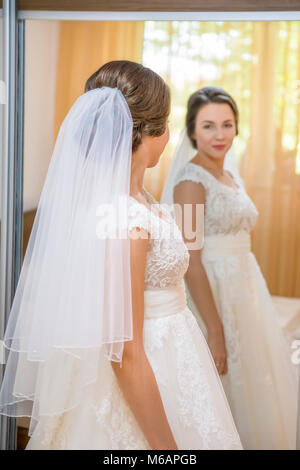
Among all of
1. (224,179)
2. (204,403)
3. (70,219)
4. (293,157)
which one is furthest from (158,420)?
(293,157)

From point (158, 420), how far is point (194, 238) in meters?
0.89

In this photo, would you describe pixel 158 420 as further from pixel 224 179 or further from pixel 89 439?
pixel 224 179

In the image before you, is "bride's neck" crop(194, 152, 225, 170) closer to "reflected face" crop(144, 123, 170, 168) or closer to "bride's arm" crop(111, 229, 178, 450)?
"reflected face" crop(144, 123, 170, 168)

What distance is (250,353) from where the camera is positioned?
6.81 feet

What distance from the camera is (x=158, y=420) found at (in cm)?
124

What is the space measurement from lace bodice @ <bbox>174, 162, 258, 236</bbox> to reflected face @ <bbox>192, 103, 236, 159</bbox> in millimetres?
89

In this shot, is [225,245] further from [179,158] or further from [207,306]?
[179,158]

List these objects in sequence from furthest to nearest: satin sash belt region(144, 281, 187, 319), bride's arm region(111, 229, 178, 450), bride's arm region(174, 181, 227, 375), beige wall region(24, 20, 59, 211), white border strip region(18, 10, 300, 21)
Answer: bride's arm region(174, 181, 227, 375)
beige wall region(24, 20, 59, 211)
white border strip region(18, 10, 300, 21)
satin sash belt region(144, 281, 187, 319)
bride's arm region(111, 229, 178, 450)

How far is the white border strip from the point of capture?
1543 mm

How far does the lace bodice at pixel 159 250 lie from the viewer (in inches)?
50.8

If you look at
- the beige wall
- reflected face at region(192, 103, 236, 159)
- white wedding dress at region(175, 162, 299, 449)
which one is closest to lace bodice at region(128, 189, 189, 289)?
the beige wall

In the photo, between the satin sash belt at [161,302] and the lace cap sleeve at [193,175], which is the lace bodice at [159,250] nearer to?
the satin sash belt at [161,302]

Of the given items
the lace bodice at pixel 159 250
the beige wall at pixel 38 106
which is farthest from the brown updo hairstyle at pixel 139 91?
the beige wall at pixel 38 106

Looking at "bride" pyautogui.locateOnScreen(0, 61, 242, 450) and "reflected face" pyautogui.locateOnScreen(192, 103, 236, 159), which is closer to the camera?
"bride" pyautogui.locateOnScreen(0, 61, 242, 450)
